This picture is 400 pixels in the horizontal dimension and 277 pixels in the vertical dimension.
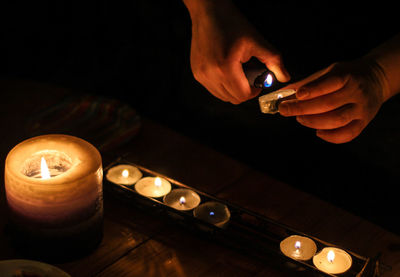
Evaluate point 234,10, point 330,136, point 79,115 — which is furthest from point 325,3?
point 79,115

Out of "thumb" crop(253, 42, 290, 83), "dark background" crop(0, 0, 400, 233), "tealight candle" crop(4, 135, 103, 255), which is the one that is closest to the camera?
"tealight candle" crop(4, 135, 103, 255)

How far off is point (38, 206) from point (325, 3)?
122cm

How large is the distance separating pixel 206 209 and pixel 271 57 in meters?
0.41

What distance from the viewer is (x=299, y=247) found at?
0.88m

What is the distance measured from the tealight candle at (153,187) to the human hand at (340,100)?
29 centimetres

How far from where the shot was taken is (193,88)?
1.77 metres

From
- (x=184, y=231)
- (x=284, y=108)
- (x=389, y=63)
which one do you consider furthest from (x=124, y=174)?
(x=389, y=63)

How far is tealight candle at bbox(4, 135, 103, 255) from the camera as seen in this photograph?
77 centimetres

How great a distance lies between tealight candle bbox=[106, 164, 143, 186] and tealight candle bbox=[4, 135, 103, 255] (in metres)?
0.15

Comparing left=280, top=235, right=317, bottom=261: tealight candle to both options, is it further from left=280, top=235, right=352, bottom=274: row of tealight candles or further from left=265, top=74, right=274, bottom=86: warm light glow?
left=265, top=74, right=274, bottom=86: warm light glow

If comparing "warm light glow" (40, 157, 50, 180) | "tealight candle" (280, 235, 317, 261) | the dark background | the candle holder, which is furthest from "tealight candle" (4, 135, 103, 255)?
the dark background

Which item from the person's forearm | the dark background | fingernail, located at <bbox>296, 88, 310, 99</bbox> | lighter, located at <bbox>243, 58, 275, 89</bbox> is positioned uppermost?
the person's forearm

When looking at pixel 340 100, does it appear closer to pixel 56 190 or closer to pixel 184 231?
pixel 184 231

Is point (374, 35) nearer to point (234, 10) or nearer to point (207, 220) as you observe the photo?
point (234, 10)
